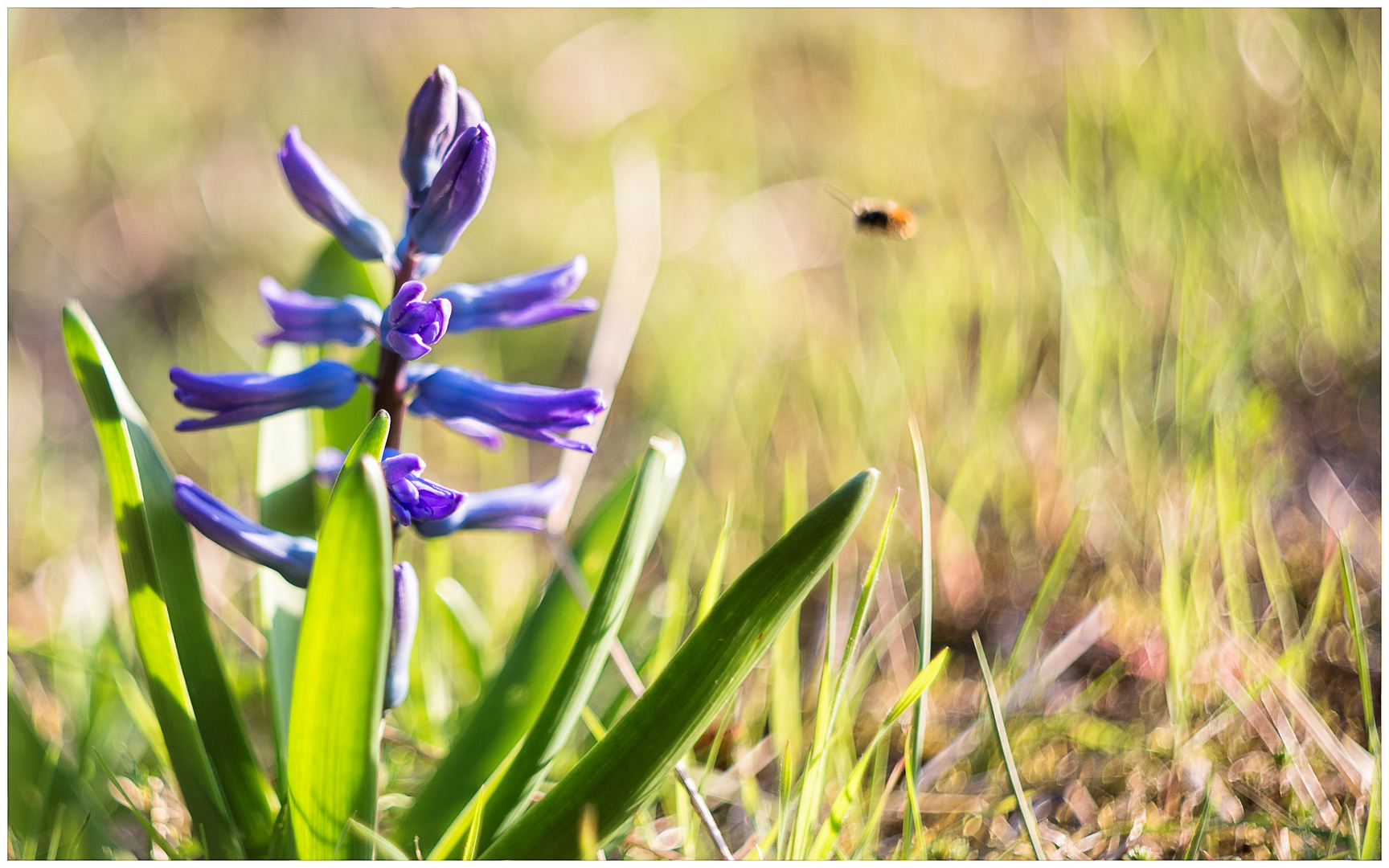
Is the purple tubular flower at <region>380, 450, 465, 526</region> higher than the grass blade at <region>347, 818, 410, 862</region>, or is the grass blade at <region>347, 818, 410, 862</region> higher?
the purple tubular flower at <region>380, 450, 465, 526</region>

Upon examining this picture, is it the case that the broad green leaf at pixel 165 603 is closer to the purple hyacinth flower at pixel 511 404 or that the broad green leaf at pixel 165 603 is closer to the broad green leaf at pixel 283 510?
the broad green leaf at pixel 283 510

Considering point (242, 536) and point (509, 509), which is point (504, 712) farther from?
point (242, 536)

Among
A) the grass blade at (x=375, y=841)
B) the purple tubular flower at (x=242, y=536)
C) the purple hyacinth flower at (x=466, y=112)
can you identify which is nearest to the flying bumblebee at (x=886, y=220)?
the purple hyacinth flower at (x=466, y=112)

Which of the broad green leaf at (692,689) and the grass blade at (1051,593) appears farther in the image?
the grass blade at (1051,593)

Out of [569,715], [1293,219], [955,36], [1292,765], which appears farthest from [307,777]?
[955,36]

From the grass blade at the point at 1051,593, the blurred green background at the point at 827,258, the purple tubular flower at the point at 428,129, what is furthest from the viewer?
the blurred green background at the point at 827,258

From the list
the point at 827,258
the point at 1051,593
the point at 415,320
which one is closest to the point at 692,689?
the point at 415,320

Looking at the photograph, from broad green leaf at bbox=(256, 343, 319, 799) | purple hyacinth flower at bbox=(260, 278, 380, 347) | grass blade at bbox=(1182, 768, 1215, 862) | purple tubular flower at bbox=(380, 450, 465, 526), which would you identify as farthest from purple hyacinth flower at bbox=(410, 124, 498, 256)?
grass blade at bbox=(1182, 768, 1215, 862)

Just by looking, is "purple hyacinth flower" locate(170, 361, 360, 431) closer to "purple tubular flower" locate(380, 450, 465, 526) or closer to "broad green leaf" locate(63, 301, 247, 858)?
"broad green leaf" locate(63, 301, 247, 858)
